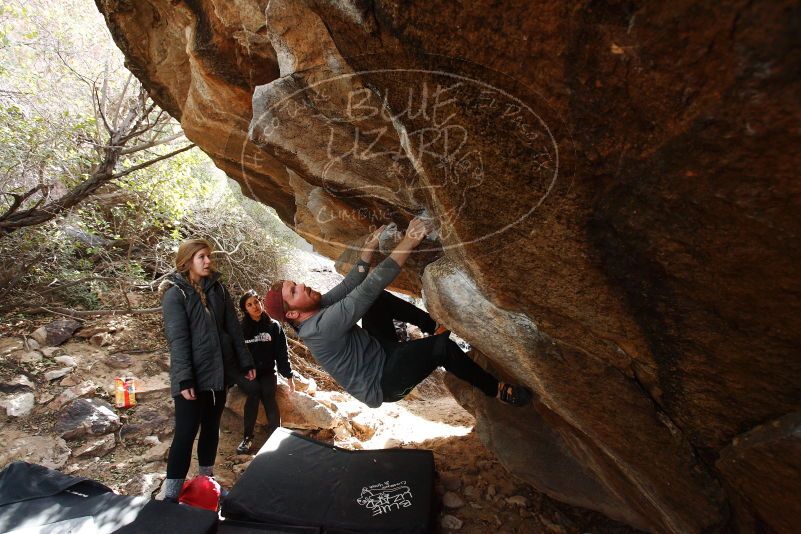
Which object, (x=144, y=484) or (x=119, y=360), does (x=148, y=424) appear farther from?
(x=119, y=360)

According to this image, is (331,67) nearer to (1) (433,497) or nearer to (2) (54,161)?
(1) (433,497)

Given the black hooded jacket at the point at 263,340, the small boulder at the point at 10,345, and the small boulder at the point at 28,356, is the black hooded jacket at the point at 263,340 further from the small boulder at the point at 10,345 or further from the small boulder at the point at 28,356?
the small boulder at the point at 10,345

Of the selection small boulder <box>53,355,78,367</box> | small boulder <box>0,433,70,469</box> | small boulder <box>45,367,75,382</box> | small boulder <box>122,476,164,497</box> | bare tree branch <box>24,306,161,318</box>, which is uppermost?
bare tree branch <box>24,306,161,318</box>

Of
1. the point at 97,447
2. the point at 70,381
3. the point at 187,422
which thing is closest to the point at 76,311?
the point at 70,381

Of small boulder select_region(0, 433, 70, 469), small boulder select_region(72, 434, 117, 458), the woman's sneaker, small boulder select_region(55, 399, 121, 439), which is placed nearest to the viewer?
small boulder select_region(0, 433, 70, 469)

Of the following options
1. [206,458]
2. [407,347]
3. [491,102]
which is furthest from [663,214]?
[206,458]

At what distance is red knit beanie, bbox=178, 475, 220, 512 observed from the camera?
3.29 metres

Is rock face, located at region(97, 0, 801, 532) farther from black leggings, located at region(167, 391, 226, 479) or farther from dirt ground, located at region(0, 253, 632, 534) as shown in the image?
black leggings, located at region(167, 391, 226, 479)

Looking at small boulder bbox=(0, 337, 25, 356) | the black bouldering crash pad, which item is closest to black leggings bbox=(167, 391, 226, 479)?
the black bouldering crash pad

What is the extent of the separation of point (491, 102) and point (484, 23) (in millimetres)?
267

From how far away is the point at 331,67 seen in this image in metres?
2.52

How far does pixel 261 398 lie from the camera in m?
4.70

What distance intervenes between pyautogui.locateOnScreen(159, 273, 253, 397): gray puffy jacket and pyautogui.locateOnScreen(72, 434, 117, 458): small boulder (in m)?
2.04

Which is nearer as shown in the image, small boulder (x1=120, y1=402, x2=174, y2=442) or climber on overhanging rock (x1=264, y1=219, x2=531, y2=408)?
climber on overhanging rock (x1=264, y1=219, x2=531, y2=408)
